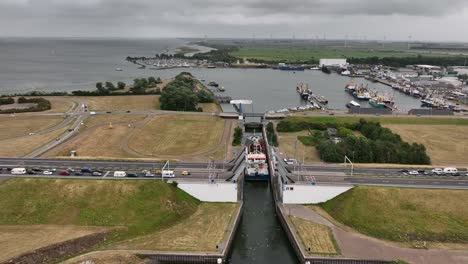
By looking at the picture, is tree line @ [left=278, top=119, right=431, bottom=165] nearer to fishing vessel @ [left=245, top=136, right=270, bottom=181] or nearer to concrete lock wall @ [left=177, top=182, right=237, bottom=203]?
fishing vessel @ [left=245, top=136, right=270, bottom=181]

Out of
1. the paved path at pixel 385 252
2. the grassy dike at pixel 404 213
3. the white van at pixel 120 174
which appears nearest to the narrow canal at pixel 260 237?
the paved path at pixel 385 252

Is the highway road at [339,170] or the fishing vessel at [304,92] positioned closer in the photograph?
the highway road at [339,170]

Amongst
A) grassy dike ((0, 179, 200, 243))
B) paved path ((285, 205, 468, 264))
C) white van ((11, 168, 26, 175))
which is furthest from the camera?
white van ((11, 168, 26, 175))

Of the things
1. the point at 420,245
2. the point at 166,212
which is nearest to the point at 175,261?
the point at 166,212

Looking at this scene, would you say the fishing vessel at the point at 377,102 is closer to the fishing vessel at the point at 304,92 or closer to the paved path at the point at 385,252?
the fishing vessel at the point at 304,92

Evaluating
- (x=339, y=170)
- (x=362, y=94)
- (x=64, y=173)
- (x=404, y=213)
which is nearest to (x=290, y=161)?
(x=339, y=170)

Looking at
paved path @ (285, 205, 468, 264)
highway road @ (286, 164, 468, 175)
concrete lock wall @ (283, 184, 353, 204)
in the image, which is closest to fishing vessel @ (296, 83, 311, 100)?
highway road @ (286, 164, 468, 175)
